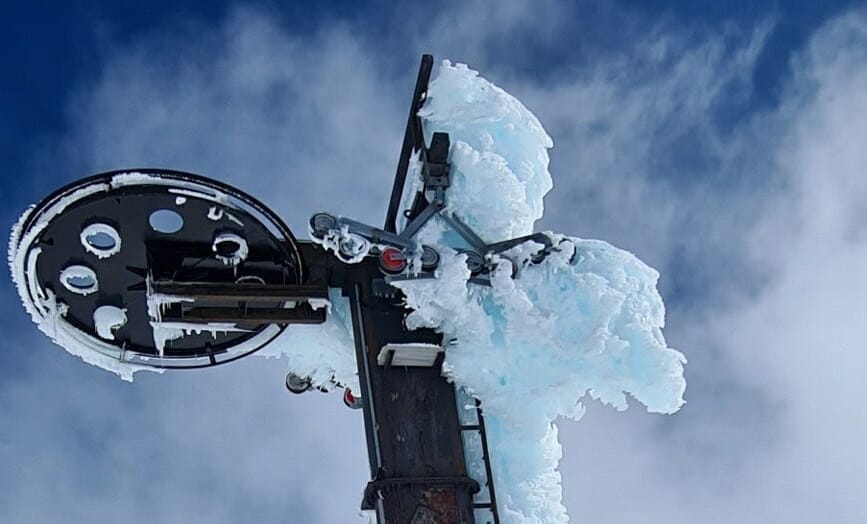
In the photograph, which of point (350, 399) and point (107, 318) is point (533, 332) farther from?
point (107, 318)

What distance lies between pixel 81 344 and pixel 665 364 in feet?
14.0

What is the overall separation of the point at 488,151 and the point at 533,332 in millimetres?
1420

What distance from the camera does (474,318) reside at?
22.5 ft

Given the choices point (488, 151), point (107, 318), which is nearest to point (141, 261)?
point (107, 318)

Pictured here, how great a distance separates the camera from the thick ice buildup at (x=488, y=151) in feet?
23.5

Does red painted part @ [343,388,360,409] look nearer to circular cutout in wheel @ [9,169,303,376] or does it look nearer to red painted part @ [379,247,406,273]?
circular cutout in wheel @ [9,169,303,376]

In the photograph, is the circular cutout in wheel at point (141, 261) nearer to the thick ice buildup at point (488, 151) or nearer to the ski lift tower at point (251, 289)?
the ski lift tower at point (251, 289)

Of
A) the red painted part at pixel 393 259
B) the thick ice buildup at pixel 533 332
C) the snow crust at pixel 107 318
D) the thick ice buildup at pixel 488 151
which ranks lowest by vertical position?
the thick ice buildup at pixel 533 332

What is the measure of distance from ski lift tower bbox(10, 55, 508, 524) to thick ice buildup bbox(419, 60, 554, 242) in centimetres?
13

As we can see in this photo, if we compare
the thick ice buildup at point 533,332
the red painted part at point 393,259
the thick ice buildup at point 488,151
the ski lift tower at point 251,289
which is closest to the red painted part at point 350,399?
the ski lift tower at point 251,289

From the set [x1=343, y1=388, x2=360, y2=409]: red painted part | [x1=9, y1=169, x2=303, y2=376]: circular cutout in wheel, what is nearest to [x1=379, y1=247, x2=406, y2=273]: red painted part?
[x1=9, y1=169, x2=303, y2=376]: circular cutout in wheel

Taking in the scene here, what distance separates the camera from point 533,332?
6789 millimetres

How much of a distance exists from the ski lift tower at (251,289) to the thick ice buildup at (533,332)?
14 centimetres

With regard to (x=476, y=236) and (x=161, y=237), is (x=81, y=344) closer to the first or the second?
(x=161, y=237)
